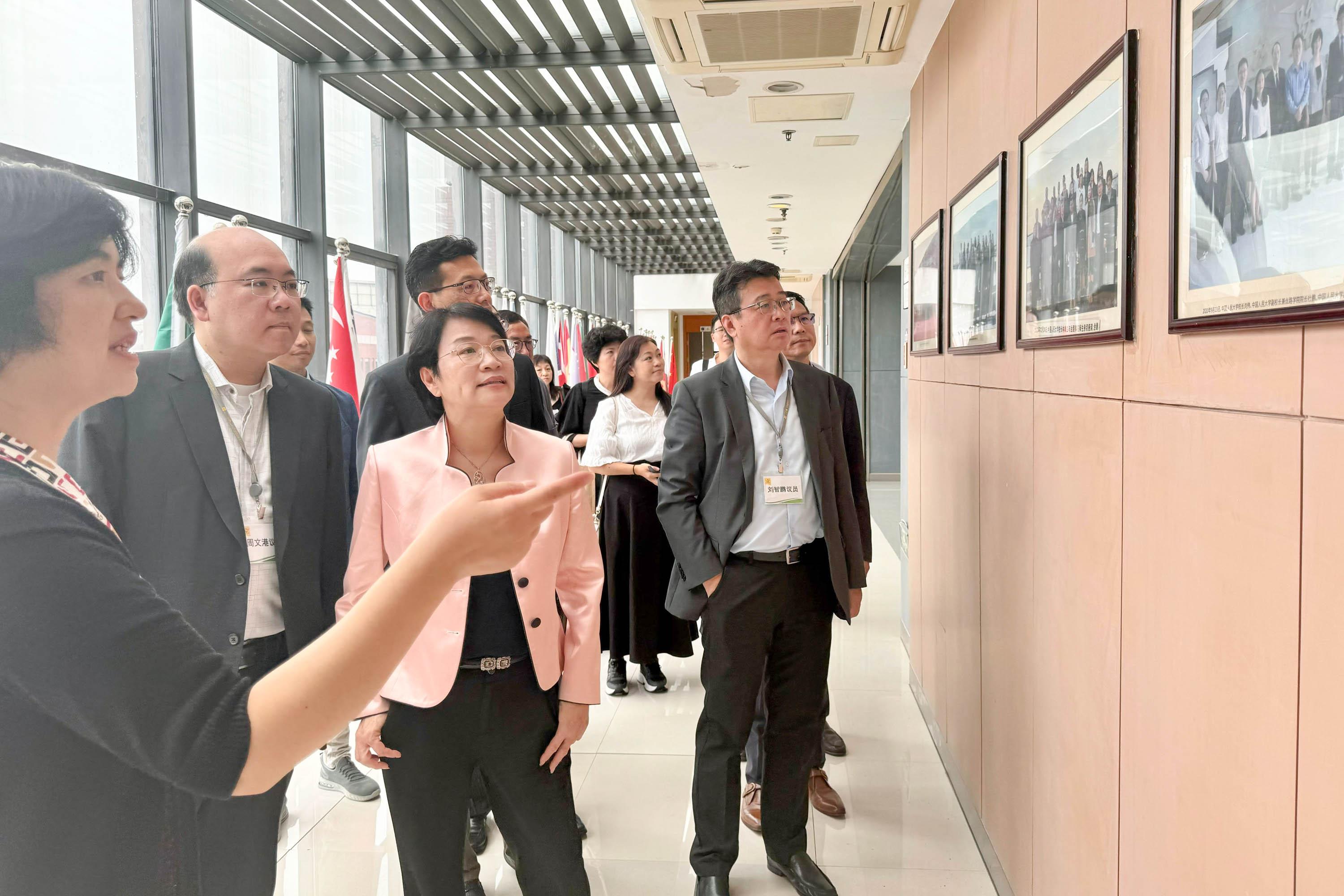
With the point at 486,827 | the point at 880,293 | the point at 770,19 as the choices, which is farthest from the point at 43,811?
the point at 880,293

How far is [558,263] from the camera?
52.1ft

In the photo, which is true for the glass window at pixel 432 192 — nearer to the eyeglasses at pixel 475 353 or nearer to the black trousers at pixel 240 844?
the eyeglasses at pixel 475 353

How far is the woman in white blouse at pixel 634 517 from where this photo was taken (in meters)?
4.48

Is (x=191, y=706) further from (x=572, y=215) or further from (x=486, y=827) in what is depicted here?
(x=572, y=215)

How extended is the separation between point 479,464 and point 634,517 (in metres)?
2.44

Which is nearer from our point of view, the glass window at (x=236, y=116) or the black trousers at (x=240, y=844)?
the black trousers at (x=240, y=844)

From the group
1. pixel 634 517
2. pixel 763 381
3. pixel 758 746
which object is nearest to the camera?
pixel 763 381

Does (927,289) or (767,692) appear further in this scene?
(927,289)

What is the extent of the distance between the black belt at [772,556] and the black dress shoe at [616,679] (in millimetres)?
2251

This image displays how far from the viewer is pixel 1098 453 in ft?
6.48

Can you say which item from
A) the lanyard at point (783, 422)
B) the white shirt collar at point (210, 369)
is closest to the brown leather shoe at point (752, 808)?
the lanyard at point (783, 422)

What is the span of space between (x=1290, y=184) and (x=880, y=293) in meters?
13.3

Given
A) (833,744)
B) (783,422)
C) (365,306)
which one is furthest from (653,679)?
(365,306)

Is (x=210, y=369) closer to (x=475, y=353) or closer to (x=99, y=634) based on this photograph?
(x=475, y=353)
